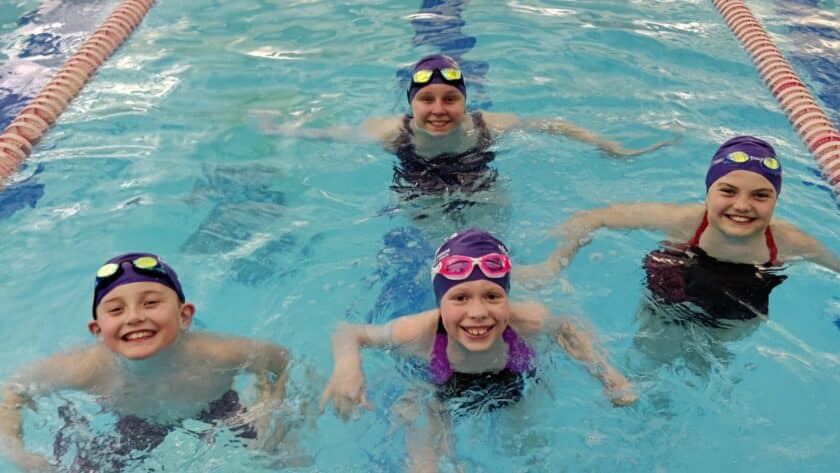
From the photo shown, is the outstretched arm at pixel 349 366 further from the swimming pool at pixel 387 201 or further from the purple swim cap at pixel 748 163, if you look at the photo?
the purple swim cap at pixel 748 163

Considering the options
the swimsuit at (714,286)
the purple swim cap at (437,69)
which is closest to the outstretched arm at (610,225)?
the swimsuit at (714,286)

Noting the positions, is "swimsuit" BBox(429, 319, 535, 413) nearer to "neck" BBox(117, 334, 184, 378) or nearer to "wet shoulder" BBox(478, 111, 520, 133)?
"neck" BBox(117, 334, 184, 378)

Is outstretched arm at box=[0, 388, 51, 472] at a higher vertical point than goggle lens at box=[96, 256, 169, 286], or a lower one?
lower

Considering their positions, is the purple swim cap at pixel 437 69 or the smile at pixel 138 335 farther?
the purple swim cap at pixel 437 69

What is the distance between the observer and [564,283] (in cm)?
540

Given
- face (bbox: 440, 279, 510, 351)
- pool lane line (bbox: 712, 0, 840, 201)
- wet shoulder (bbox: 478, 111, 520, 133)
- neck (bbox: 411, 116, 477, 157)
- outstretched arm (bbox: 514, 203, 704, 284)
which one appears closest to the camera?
face (bbox: 440, 279, 510, 351)

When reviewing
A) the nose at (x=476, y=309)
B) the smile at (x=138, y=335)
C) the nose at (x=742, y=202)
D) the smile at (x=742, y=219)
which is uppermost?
the nose at (x=742, y=202)

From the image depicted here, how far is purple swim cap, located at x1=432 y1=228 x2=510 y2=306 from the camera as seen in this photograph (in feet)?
13.7

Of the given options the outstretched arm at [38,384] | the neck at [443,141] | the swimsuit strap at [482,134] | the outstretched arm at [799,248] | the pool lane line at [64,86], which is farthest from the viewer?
the pool lane line at [64,86]

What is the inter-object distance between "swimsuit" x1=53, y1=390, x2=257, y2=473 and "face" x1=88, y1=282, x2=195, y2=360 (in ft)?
1.37

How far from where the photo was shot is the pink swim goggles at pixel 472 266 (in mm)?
4152

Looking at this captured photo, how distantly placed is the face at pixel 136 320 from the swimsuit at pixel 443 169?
96.8 inches

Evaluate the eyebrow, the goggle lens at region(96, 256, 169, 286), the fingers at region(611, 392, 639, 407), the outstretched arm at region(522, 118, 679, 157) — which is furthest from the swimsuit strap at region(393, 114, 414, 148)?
the fingers at region(611, 392, 639, 407)

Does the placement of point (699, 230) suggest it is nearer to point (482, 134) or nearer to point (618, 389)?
point (618, 389)
